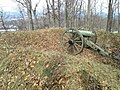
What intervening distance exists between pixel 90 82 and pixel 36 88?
1866 mm

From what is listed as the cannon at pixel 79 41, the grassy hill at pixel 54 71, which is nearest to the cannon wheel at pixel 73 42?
the cannon at pixel 79 41

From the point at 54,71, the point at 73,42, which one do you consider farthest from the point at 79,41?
the point at 54,71

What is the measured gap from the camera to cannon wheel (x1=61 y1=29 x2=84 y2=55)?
358 inches

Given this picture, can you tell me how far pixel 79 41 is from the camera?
29.8 ft

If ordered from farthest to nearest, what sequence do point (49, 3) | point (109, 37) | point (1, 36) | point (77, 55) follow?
point (49, 3)
point (1, 36)
point (109, 37)
point (77, 55)

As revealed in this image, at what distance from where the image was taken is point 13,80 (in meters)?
→ 7.86

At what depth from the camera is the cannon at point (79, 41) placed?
347 inches

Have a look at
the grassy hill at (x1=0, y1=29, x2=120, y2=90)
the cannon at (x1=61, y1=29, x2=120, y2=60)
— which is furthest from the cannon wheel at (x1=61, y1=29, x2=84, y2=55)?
the grassy hill at (x1=0, y1=29, x2=120, y2=90)

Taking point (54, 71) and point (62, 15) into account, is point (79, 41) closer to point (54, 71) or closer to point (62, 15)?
point (54, 71)

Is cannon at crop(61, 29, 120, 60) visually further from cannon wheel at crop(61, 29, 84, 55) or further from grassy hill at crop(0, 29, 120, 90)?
grassy hill at crop(0, 29, 120, 90)

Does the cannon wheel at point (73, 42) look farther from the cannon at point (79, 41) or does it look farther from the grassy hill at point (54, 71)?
the grassy hill at point (54, 71)

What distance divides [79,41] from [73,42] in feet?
1.24

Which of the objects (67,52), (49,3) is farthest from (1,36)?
(49,3)

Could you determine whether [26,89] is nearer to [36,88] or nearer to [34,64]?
[36,88]
